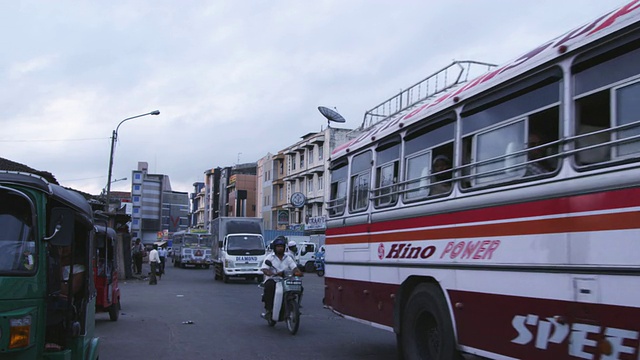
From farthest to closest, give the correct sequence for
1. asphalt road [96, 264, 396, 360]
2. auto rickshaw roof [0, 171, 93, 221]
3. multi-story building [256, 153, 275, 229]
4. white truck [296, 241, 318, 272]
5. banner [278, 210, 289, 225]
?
multi-story building [256, 153, 275, 229], banner [278, 210, 289, 225], white truck [296, 241, 318, 272], asphalt road [96, 264, 396, 360], auto rickshaw roof [0, 171, 93, 221]

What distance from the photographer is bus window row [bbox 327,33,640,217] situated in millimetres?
4109

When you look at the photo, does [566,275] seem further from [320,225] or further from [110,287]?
[320,225]

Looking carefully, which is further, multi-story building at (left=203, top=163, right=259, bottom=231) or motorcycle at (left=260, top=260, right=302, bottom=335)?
multi-story building at (left=203, top=163, right=259, bottom=231)

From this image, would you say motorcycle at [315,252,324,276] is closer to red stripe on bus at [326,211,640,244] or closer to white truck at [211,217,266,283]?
white truck at [211,217,266,283]

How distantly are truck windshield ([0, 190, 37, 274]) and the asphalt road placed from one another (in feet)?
14.5

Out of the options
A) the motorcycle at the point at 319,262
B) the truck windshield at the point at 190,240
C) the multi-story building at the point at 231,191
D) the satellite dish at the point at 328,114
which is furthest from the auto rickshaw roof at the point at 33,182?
the multi-story building at the point at 231,191

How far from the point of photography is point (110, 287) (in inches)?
464

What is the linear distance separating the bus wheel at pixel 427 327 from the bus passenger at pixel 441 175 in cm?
104

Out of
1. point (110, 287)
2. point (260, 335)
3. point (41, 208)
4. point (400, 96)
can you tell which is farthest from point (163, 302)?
point (41, 208)

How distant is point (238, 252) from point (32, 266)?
72.2 ft

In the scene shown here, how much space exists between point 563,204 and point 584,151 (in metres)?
0.42

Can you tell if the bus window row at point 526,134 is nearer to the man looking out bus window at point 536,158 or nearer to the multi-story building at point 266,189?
the man looking out bus window at point 536,158

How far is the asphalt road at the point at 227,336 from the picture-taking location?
8.74 m

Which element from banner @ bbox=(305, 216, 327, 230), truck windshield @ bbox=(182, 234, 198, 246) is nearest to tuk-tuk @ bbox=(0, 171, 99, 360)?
truck windshield @ bbox=(182, 234, 198, 246)
